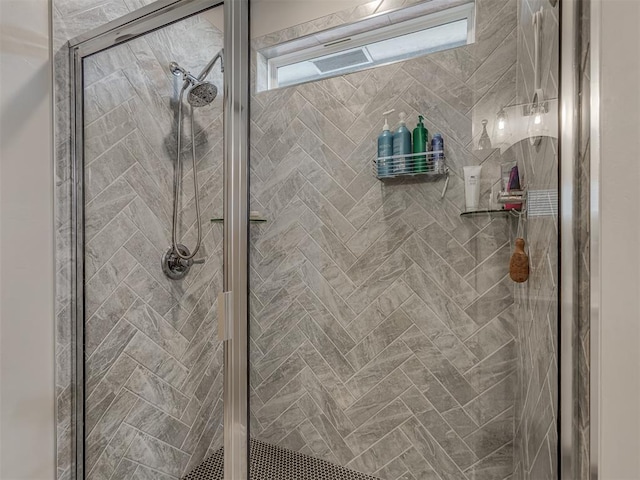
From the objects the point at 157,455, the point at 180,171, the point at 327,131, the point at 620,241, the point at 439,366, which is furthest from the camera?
the point at 327,131

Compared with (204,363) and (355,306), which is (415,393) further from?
(204,363)

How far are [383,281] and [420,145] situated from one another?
0.61m

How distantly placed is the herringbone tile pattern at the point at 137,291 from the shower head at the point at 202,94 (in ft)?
0.29

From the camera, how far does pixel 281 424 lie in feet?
5.60

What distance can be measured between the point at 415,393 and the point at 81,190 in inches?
58.4

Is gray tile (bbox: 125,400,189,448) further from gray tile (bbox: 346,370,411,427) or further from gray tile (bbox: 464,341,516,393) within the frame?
gray tile (bbox: 464,341,516,393)

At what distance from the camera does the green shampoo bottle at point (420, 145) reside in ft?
4.58

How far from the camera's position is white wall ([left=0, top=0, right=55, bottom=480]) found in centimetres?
92

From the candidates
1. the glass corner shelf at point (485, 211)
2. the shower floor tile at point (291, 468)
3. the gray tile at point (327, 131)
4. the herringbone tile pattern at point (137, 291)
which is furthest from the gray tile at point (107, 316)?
the glass corner shelf at point (485, 211)

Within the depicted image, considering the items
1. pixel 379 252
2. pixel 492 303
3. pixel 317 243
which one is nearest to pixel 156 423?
pixel 317 243

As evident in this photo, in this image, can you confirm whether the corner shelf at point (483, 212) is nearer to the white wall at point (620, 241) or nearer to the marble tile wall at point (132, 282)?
the white wall at point (620, 241)

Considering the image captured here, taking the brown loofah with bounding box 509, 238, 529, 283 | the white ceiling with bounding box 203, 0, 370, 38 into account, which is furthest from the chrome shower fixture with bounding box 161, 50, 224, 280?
the brown loofah with bounding box 509, 238, 529, 283

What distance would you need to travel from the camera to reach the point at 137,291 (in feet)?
3.64

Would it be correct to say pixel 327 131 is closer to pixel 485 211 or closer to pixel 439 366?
pixel 485 211
